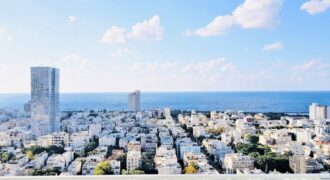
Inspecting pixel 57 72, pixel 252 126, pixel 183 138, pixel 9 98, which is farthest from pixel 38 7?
pixel 252 126

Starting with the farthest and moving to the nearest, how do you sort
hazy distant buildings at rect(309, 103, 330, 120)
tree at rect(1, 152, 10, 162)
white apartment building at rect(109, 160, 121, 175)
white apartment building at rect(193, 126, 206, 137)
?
hazy distant buildings at rect(309, 103, 330, 120) < white apartment building at rect(193, 126, 206, 137) < tree at rect(1, 152, 10, 162) < white apartment building at rect(109, 160, 121, 175)

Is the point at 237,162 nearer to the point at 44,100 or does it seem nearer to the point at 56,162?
the point at 56,162

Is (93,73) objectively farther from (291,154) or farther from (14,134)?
(291,154)

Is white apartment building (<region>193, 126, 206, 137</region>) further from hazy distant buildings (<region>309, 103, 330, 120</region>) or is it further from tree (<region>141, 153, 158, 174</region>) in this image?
hazy distant buildings (<region>309, 103, 330, 120</region>)

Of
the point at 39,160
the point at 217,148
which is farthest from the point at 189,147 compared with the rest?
the point at 39,160

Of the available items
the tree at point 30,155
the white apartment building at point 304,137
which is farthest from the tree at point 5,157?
the white apartment building at point 304,137

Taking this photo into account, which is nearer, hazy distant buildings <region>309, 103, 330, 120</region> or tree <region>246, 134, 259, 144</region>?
tree <region>246, 134, 259, 144</region>

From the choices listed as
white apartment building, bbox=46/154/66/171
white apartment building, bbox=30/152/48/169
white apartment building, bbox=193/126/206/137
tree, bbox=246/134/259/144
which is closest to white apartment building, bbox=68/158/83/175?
white apartment building, bbox=46/154/66/171
